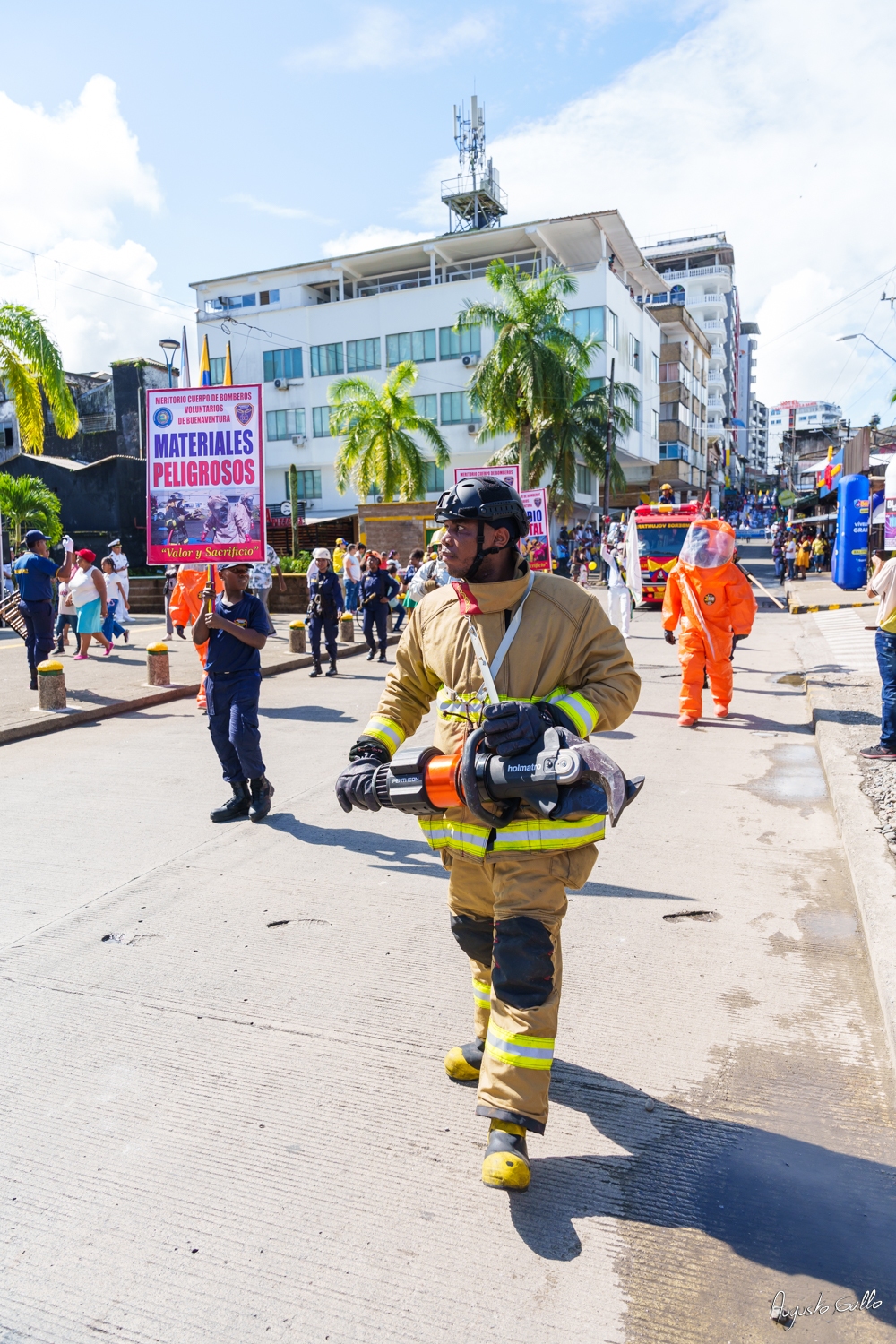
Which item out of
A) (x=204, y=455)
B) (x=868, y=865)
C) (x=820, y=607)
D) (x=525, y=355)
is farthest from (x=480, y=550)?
(x=525, y=355)

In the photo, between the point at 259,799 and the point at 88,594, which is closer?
the point at 259,799

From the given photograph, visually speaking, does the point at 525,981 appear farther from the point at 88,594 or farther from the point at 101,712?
the point at 88,594

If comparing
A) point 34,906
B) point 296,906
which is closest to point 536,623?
point 296,906

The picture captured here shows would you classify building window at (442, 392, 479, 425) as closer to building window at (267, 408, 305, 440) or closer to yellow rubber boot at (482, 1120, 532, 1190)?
building window at (267, 408, 305, 440)

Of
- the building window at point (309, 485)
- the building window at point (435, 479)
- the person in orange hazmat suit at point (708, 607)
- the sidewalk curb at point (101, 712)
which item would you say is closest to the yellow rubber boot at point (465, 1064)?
the person in orange hazmat suit at point (708, 607)

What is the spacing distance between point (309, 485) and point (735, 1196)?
46.7 meters

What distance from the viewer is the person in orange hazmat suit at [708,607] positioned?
8781 millimetres

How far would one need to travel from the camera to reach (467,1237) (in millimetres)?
2451

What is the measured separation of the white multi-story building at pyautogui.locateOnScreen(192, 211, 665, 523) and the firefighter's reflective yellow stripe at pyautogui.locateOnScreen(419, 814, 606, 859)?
4131 cm

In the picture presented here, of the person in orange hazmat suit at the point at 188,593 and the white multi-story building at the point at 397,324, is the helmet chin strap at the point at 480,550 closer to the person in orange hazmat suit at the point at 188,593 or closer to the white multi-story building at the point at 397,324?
the person in orange hazmat suit at the point at 188,593

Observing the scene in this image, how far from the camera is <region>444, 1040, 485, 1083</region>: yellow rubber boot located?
10.3 ft

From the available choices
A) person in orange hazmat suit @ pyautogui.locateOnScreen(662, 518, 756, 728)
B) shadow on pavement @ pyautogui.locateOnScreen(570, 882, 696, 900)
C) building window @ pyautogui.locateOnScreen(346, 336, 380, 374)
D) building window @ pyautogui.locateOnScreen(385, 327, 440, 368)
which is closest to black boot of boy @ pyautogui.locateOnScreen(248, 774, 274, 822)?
shadow on pavement @ pyautogui.locateOnScreen(570, 882, 696, 900)

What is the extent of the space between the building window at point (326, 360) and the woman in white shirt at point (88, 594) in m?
35.1

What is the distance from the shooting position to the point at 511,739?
2.49 meters
